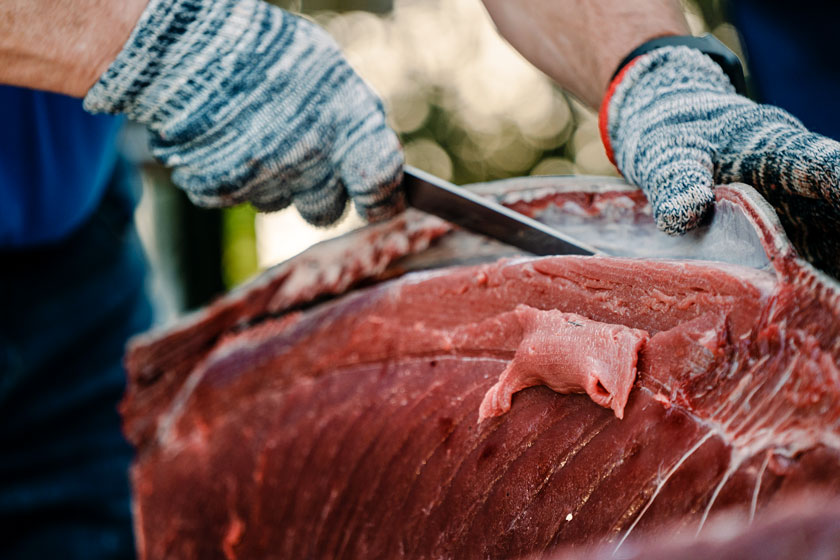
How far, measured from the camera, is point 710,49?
5.92ft

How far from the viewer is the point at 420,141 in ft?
37.6

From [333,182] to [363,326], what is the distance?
16.7 inches

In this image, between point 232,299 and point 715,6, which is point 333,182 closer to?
point 232,299

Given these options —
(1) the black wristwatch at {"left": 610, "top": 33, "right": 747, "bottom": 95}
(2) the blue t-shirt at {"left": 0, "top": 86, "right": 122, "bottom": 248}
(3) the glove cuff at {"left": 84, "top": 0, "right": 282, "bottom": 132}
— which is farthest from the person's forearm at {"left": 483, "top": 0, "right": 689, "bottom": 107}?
(2) the blue t-shirt at {"left": 0, "top": 86, "right": 122, "bottom": 248}

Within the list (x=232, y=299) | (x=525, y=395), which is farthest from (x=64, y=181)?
(x=525, y=395)

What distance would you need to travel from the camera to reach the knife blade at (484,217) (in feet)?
5.71

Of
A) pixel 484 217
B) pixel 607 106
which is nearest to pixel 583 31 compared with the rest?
pixel 607 106

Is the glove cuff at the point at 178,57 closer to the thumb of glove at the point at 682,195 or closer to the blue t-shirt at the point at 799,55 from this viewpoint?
the thumb of glove at the point at 682,195

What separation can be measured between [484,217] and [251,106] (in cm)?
68

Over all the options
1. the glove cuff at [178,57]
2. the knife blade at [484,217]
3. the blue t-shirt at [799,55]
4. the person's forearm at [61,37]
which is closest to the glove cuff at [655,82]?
the knife blade at [484,217]

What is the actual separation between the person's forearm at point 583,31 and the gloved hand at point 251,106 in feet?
2.14

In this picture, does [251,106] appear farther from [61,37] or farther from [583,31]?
[583,31]

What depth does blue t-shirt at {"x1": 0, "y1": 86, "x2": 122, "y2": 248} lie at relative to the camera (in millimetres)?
2439

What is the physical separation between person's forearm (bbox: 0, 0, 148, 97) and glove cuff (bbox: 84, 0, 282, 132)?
3cm
